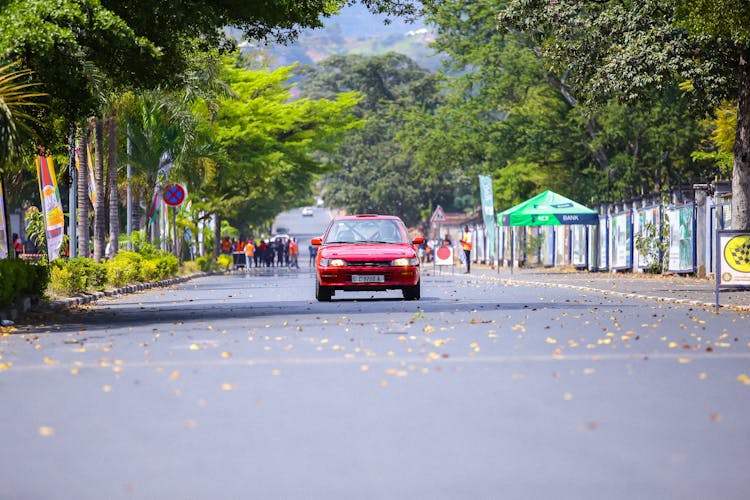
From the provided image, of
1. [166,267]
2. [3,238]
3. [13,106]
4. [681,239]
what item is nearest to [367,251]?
[3,238]

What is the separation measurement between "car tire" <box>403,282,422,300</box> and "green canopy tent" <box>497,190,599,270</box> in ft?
68.4

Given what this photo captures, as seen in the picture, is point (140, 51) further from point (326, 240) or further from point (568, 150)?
point (568, 150)

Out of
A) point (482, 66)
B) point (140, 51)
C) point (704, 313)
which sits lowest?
point (704, 313)

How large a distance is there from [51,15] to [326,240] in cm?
985

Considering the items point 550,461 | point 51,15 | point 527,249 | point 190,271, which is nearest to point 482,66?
point 527,249

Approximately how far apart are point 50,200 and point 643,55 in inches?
515

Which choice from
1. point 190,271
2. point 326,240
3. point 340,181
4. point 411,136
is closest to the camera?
point 326,240

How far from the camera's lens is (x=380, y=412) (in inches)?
358

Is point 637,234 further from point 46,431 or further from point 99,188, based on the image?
point 46,431

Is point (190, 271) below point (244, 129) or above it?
below

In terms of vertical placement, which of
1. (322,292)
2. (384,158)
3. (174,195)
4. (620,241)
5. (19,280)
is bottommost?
(322,292)

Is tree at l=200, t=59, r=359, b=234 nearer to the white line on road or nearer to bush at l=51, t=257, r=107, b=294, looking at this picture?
bush at l=51, t=257, r=107, b=294

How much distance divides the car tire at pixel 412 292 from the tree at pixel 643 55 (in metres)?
7.55

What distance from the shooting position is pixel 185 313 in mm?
23188
